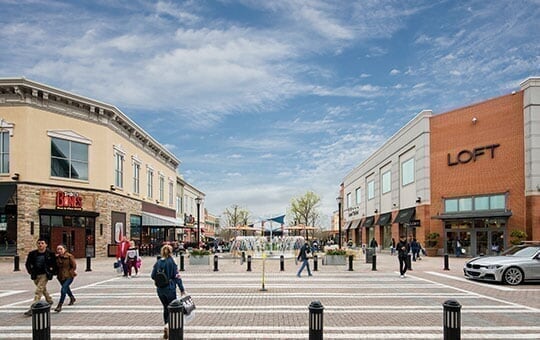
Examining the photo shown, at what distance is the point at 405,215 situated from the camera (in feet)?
137

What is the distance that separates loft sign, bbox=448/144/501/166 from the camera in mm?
34500

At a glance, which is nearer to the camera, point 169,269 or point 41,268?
point 169,269

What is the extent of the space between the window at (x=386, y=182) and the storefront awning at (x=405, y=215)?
18.3 ft

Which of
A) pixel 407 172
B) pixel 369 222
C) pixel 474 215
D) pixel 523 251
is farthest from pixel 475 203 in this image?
pixel 369 222

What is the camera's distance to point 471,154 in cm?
3569

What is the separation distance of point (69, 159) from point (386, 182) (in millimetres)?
31173

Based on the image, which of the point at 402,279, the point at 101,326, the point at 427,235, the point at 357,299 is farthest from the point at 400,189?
the point at 101,326

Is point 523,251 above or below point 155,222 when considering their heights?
above

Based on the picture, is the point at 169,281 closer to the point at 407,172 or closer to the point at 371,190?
the point at 407,172

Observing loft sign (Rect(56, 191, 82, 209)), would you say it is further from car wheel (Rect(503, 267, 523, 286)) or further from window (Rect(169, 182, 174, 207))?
window (Rect(169, 182, 174, 207))

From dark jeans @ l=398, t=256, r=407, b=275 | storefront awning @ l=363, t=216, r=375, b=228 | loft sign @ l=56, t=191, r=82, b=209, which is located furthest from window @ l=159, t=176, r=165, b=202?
dark jeans @ l=398, t=256, r=407, b=275

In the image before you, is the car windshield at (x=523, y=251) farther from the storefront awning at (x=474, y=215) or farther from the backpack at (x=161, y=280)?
the backpack at (x=161, y=280)

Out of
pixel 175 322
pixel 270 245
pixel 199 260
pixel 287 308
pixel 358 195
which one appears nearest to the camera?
pixel 175 322

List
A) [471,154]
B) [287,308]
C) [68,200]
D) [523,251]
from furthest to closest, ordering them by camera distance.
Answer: [471,154] → [68,200] → [523,251] → [287,308]
